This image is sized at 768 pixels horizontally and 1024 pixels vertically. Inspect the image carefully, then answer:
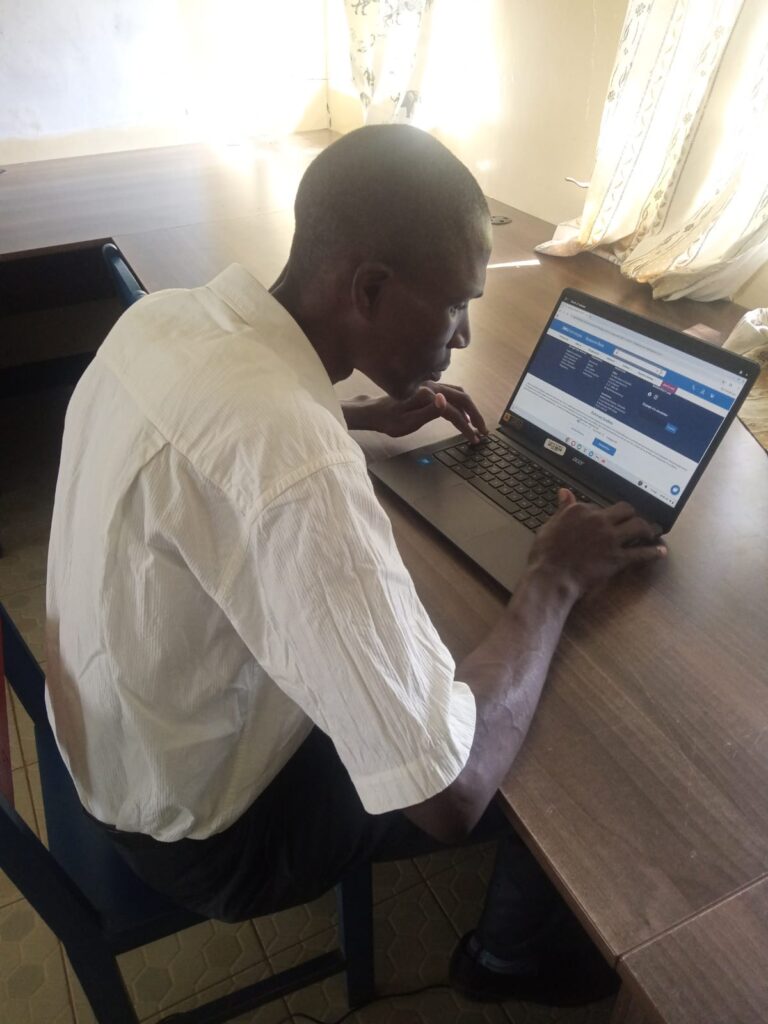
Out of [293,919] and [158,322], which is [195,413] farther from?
[293,919]

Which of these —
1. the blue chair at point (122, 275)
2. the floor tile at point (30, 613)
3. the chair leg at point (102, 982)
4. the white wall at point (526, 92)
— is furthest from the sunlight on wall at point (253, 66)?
the chair leg at point (102, 982)

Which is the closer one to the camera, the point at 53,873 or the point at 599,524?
the point at 53,873

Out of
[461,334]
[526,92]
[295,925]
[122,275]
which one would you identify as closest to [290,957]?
[295,925]

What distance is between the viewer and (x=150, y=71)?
248cm

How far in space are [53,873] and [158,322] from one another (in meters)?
0.56

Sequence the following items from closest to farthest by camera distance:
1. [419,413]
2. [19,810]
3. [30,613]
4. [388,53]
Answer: [419,413]
[19,810]
[30,613]
[388,53]

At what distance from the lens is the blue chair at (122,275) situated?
59.6 inches

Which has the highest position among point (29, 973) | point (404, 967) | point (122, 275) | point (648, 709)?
point (648, 709)

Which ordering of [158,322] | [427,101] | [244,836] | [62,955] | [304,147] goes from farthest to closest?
[304,147]
[427,101]
[62,955]
[244,836]
[158,322]

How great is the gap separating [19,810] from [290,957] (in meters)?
0.59

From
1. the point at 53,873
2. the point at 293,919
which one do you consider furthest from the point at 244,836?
the point at 293,919

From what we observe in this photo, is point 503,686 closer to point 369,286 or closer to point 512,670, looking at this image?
point 512,670

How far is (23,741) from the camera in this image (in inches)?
63.6

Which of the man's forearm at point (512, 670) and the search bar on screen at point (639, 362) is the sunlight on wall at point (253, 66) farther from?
the man's forearm at point (512, 670)
